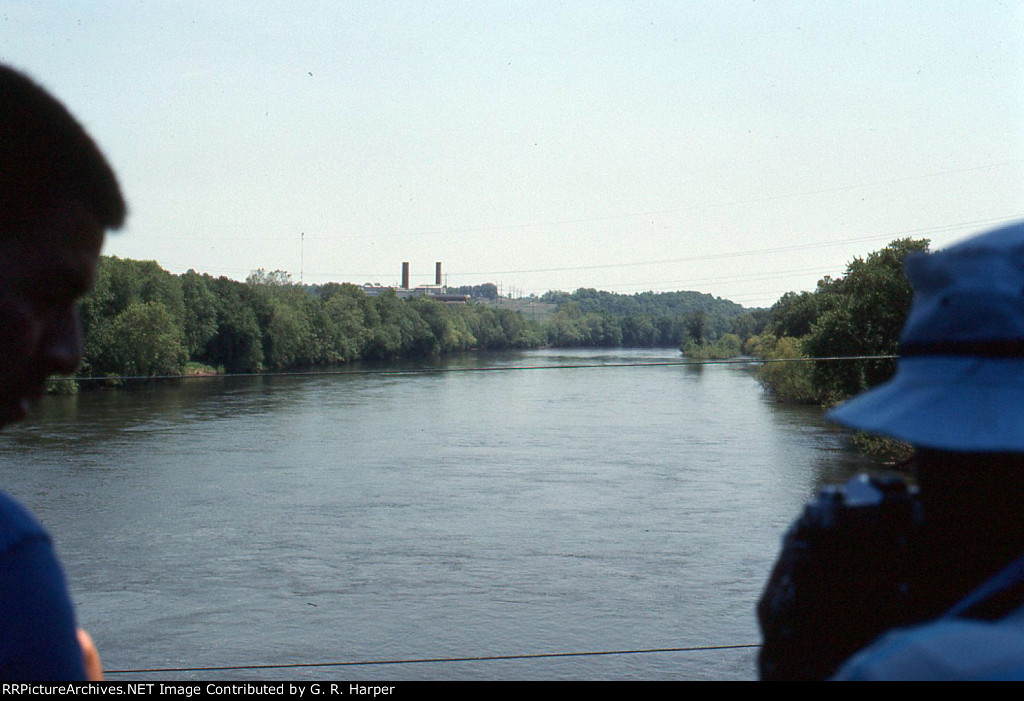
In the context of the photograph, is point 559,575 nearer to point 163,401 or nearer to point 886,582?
point 886,582

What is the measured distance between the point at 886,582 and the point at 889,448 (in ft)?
128

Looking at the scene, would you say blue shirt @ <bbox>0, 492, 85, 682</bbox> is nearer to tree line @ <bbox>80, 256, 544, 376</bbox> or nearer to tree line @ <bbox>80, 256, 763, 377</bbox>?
tree line @ <bbox>80, 256, 763, 377</bbox>

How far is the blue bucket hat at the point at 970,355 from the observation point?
0.87 metres

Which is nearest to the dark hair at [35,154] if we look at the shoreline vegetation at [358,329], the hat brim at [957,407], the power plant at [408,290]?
the hat brim at [957,407]

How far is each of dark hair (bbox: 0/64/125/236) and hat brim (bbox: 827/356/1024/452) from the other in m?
0.84

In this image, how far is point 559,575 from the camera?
913 inches

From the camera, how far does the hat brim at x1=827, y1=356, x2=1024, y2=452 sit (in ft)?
2.83

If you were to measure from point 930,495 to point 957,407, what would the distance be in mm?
95

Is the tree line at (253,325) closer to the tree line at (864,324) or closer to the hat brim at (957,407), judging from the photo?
the tree line at (864,324)

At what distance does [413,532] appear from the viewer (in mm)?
25969

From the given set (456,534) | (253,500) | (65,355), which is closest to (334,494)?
(253,500)

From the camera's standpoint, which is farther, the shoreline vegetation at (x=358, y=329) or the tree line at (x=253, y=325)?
the tree line at (x=253, y=325)

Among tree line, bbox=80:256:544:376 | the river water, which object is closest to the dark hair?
the river water

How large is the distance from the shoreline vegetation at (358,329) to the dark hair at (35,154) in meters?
11.5
